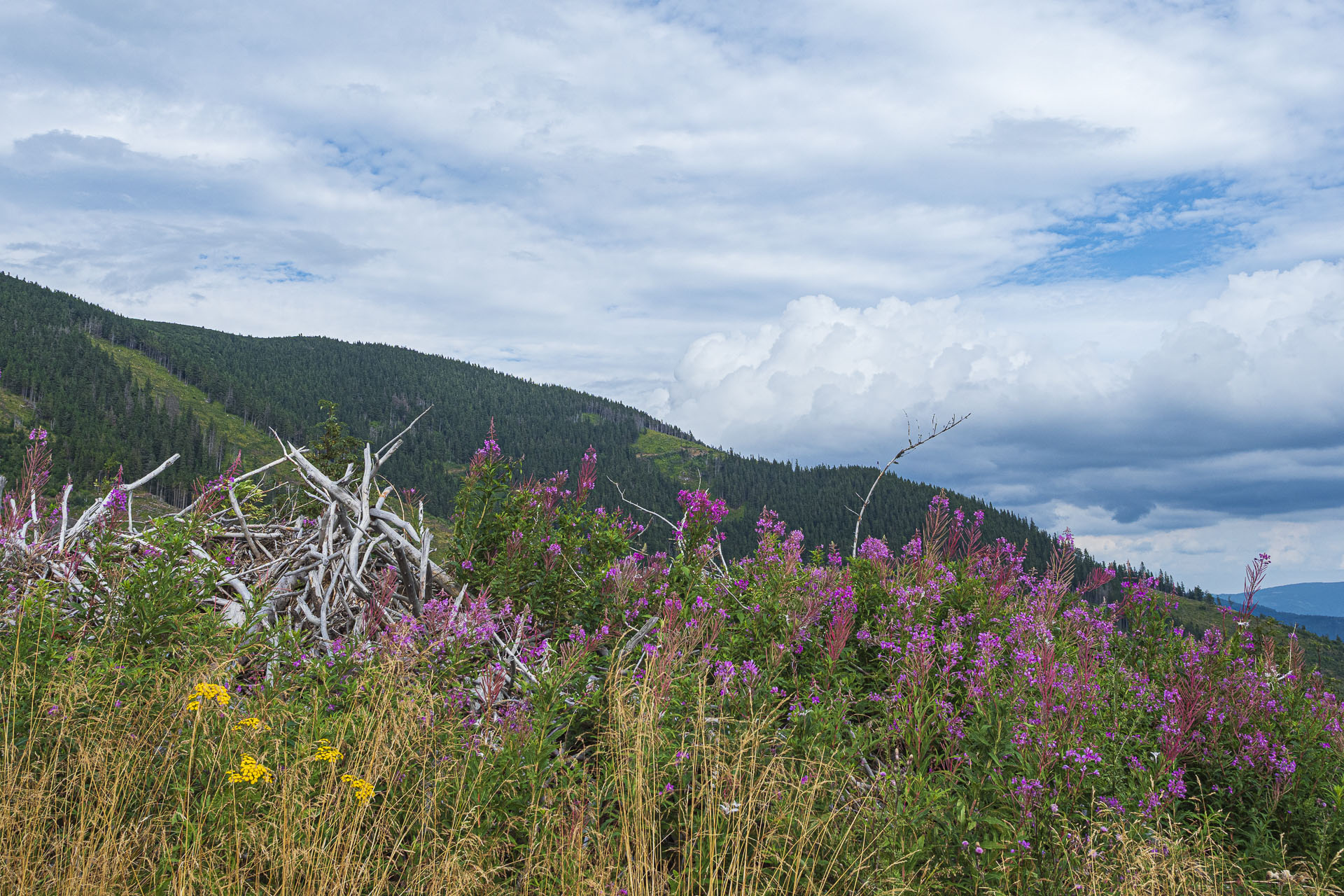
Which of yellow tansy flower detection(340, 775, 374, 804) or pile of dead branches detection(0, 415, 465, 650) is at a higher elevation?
pile of dead branches detection(0, 415, 465, 650)

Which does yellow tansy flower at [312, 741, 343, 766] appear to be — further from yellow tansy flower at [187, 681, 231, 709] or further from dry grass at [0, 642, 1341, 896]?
yellow tansy flower at [187, 681, 231, 709]

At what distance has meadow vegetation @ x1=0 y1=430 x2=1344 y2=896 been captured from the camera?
3.44 metres

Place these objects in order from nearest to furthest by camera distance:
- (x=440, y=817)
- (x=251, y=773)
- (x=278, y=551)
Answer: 1. (x=251, y=773)
2. (x=440, y=817)
3. (x=278, y=551)

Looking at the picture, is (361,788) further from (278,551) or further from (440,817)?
(278,551)

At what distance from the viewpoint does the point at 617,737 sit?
12.4ft

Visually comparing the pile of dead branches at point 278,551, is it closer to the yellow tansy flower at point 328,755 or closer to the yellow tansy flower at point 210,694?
the yellow tansy flower at point 210,694

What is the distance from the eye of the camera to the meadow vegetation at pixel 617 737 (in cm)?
344

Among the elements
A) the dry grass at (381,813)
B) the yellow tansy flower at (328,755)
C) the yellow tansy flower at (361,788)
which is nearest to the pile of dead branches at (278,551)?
the dry grass at (381,813)

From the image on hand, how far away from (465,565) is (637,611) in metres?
1.53

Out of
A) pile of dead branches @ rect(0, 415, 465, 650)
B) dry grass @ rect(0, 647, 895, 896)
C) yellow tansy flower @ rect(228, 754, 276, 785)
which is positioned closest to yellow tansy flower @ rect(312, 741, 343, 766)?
dry grass @ rect(0, 647, 895, 896)

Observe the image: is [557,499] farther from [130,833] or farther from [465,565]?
[130,833]

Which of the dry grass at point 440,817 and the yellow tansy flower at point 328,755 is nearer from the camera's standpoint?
the dry grass at point 440,817

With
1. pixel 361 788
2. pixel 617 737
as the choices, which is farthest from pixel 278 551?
pixel 617 737

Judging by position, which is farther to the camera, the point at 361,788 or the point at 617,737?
the point at 617,737
